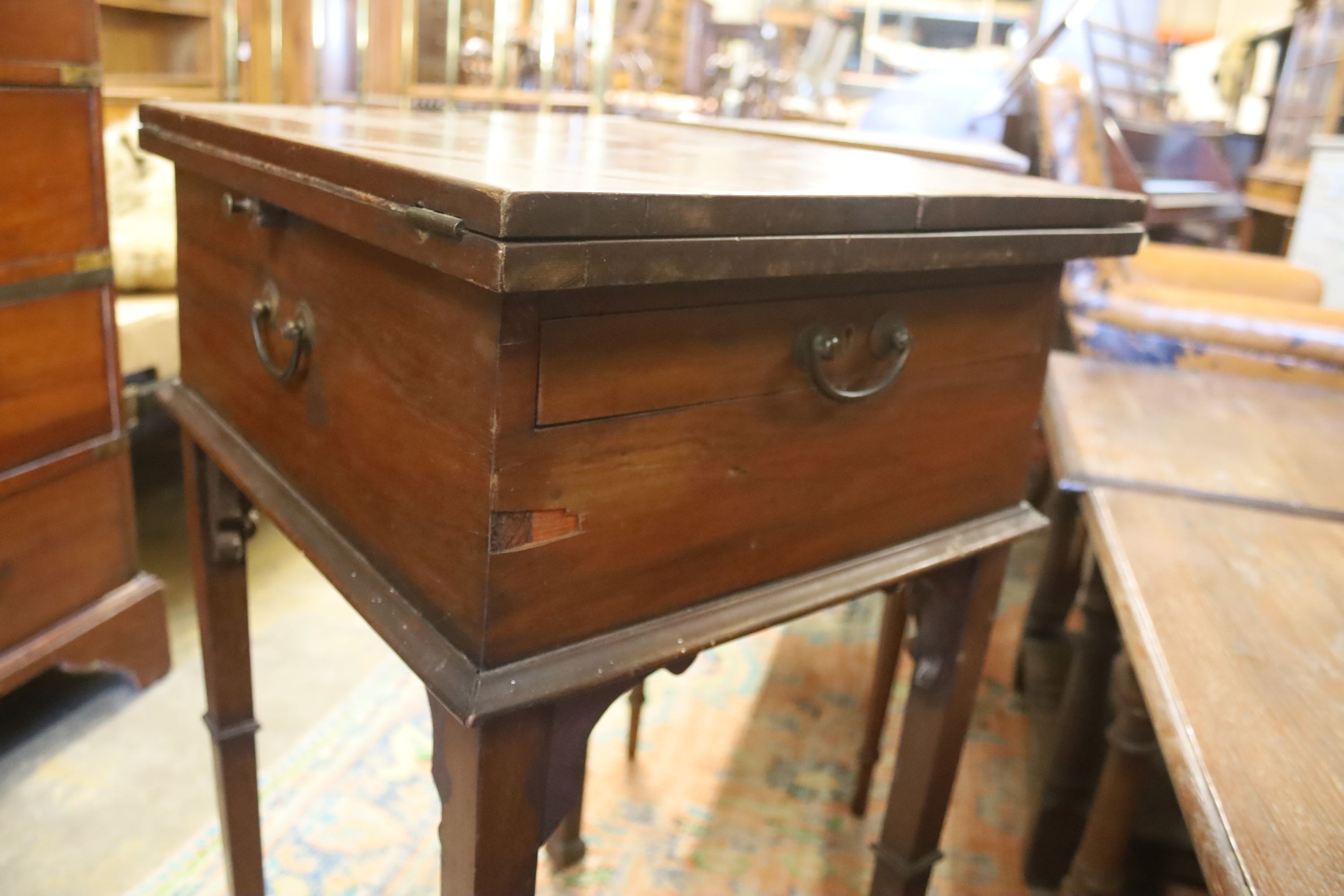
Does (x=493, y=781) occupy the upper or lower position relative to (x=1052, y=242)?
lower

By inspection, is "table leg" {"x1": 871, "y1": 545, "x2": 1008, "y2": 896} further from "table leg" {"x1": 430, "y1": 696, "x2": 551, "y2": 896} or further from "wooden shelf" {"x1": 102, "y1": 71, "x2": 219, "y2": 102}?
"wooden shelf" {"x1": 102, "y1": 71, "x2": 219, "y2": 102}

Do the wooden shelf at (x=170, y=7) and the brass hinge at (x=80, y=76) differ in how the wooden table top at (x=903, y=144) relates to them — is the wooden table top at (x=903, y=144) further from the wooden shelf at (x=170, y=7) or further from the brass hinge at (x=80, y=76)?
the wooden shelf at (x=170, y=7)

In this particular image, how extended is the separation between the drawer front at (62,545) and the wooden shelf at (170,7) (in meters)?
2.64

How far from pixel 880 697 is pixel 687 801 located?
0.33m

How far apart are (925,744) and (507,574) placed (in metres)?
0.55

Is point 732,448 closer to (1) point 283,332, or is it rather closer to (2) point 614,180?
(2) point 614,180

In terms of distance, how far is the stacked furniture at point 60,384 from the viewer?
1.34 m

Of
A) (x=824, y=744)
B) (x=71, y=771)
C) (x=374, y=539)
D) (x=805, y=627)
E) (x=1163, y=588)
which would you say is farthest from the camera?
(x=805, y=627)

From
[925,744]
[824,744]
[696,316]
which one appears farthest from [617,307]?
[824,744]

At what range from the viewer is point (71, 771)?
1476 mm

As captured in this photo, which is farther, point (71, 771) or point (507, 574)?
point (71, 771)

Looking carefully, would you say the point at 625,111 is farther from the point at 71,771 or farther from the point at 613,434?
the point at 613,434

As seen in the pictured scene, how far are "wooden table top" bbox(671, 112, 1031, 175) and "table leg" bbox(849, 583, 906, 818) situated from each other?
615 mm

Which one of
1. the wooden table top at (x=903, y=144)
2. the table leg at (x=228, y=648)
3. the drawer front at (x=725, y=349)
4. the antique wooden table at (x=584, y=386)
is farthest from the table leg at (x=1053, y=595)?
the table leg at (x=228, y=648)
